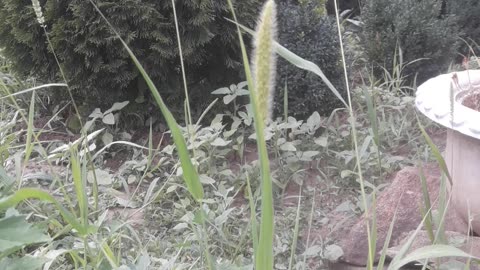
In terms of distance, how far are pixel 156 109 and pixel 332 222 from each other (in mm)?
1280

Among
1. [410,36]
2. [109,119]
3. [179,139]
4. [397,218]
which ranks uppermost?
[179,139]

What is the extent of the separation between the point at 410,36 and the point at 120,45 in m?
1.84

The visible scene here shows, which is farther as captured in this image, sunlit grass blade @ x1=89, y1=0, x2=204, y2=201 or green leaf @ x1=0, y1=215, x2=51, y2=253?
green leaf @ x1=0, y1=215, x2=51, y2=253

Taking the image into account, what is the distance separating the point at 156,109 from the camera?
3.26m

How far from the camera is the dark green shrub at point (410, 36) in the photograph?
12.5 feet

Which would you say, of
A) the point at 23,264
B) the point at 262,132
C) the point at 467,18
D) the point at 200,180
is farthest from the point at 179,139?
the point at 467,18

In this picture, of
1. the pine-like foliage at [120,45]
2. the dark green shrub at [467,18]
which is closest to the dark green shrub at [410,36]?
the dark green shrub at [467,18]

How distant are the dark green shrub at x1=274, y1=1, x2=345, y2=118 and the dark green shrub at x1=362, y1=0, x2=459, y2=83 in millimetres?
671

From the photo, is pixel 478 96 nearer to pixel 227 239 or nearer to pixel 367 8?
pixel 227 239

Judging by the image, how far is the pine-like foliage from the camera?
2.94 meters

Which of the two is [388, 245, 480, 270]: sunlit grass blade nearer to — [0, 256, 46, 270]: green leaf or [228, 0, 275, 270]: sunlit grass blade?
[228, 0, 275, 270]: sunlit grass blade

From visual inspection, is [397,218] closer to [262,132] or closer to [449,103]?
[449,103]

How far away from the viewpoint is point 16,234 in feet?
3.84

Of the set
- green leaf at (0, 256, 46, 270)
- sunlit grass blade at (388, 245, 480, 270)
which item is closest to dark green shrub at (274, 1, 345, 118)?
green leaf at (0, 256, 46, 270)
